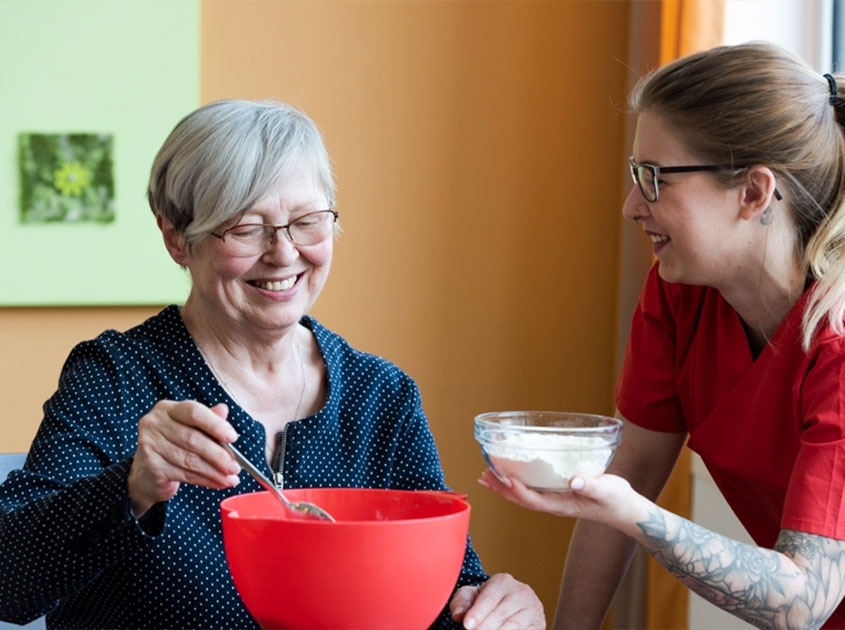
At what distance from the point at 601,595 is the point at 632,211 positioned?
54cm

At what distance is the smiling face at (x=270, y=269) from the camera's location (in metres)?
1.43

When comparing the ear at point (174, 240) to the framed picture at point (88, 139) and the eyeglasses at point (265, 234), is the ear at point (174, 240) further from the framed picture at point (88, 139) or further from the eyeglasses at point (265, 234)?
the framed picture at point (88, 139)

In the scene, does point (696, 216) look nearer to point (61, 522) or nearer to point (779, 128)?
point (779, 128)

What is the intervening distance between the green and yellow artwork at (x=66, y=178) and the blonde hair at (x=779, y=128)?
1359 mm

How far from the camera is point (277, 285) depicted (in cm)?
146

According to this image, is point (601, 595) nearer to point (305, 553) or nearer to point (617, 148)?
point (305, 553)

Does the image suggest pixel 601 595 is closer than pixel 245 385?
No

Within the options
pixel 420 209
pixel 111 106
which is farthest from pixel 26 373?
pixel 420 209

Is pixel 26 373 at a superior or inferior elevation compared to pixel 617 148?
inferior

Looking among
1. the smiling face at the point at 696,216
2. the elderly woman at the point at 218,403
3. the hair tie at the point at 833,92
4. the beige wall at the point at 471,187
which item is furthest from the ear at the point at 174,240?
the beige wall at the point at 471,187

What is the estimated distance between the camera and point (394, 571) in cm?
101

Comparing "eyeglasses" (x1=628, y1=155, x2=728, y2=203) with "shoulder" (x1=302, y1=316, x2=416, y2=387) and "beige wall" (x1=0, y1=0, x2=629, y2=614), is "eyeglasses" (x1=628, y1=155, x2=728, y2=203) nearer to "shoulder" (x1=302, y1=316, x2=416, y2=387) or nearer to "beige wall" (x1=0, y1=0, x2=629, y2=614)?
"shoulder" (x1=302, y1=316, x2=416, y2=387)

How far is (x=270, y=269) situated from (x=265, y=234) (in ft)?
0.15

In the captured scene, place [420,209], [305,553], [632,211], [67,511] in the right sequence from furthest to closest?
[420,209] → [632,211] → [67,511] → [305,553]
